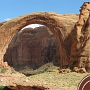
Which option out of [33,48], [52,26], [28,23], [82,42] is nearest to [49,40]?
[33,48]

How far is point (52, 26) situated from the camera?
25594mm

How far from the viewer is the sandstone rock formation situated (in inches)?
939

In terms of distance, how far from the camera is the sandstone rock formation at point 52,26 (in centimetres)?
2384

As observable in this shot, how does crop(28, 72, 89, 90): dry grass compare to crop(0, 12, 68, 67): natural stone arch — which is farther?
crop(0, 12, 68, 67): natural stone arch

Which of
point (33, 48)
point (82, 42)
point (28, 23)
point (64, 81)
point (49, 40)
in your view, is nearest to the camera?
point (64, 81)

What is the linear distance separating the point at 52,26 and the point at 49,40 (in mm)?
17988

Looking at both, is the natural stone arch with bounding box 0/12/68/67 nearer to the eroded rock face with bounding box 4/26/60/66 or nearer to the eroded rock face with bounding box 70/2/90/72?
the eroded rock face with bounding box 70/2/90/72

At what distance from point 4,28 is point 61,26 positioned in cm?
763

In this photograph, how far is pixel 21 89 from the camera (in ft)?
36.1

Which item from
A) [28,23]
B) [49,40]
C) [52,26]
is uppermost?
[28,23]

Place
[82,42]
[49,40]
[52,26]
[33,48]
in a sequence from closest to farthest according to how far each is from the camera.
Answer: [82,42]
[52,26]
[49,40]
[33,48]

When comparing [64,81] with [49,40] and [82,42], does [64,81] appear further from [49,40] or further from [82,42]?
[49,40]

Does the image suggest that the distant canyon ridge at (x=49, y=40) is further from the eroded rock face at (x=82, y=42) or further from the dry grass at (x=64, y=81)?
the dry grass at (x=64, y=81)

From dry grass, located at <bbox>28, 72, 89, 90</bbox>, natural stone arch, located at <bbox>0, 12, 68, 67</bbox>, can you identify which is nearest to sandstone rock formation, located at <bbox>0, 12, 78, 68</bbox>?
natural stone arch, located at <bbox>0, 12, 68, 67</bbox>
